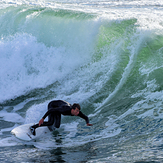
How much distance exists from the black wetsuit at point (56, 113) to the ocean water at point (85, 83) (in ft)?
0.77

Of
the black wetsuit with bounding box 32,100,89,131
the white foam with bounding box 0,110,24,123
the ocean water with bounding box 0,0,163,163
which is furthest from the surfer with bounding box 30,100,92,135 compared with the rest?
the white foam with bounding box 0,110,24,123

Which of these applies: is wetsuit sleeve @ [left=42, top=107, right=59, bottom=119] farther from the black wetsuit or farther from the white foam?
the white foam

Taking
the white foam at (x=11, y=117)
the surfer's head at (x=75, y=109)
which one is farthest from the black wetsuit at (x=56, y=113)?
the white foam at (x=11, y=117)

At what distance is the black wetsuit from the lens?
5449 mm

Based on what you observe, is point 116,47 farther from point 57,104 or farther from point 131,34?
point 57,104

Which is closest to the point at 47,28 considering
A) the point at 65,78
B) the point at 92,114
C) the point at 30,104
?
the point at 65,78

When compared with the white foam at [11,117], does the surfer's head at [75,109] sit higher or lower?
higher

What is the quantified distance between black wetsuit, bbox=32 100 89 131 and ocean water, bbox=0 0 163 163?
234 millimetres

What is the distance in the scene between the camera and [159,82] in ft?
24.7

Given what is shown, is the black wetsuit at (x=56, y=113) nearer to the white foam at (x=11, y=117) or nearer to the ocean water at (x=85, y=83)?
the ocean water at (x=85, y=83)

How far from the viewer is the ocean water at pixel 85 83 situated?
451 cm

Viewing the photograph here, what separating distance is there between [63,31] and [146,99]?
5.08 meters

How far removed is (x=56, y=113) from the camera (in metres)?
5.62

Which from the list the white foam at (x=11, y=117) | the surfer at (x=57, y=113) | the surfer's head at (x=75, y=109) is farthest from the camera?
the white foam at (x=11, y=117)
